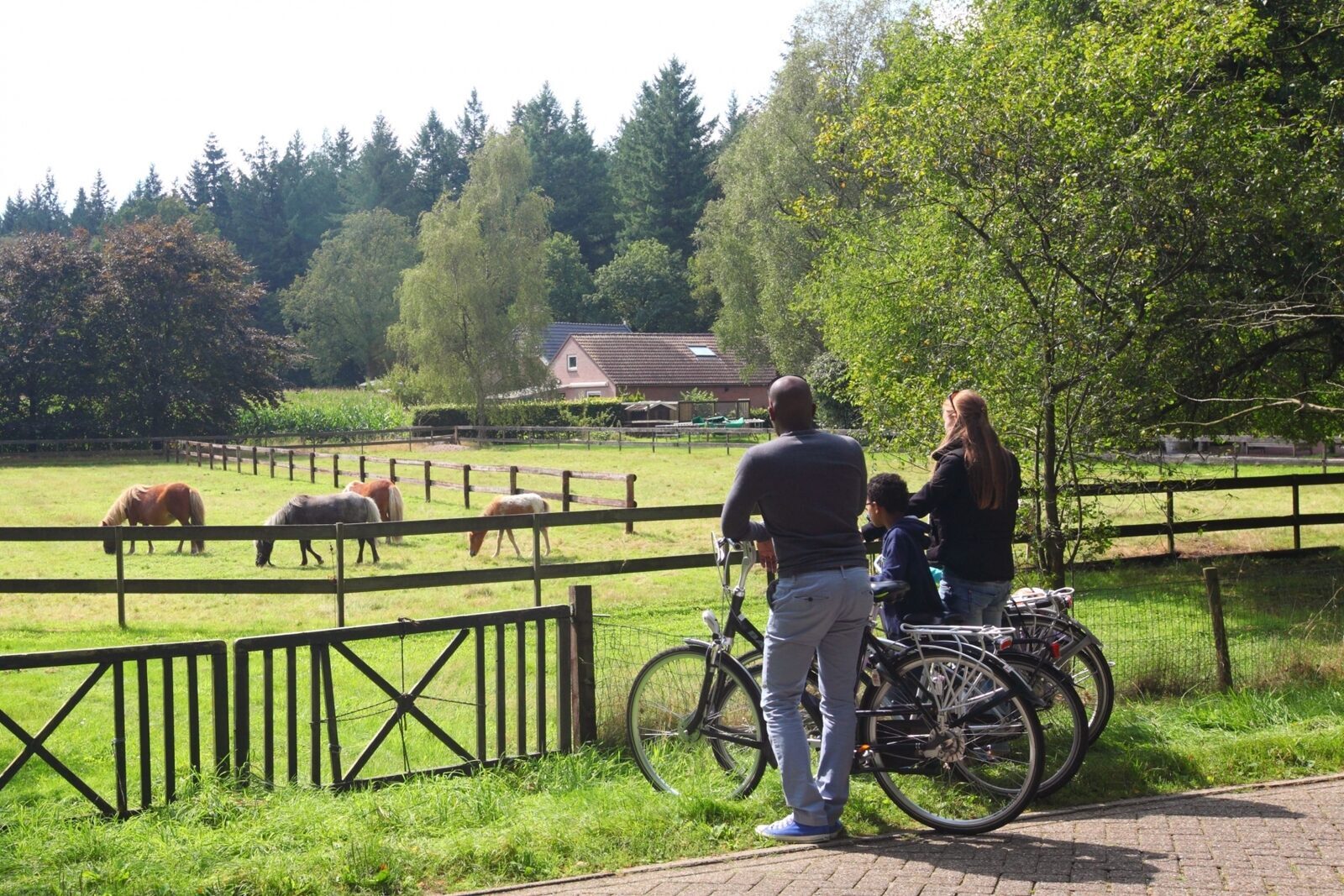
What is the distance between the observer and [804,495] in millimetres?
4730

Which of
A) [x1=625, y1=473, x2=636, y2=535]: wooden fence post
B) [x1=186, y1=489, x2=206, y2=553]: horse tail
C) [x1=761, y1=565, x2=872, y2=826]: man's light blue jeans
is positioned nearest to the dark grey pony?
[x1=186, y1=489, x2=206, y2=553]: horse tail

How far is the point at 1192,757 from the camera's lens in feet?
19.1

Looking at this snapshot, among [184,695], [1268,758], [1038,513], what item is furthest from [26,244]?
[1268,758]

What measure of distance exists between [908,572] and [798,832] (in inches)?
53.1

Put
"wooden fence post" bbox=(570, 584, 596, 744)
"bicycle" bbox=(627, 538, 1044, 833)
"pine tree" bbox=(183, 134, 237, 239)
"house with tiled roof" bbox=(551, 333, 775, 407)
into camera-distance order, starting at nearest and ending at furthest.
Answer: "bicycle" bbox=(627, 538, 1044, 833) → "wooden fence post" bbox=(570, 584, 596, 744) → "house with tiled roof" bbox=(551, 333, 775, 407) → "pine tree" bbox=(183, 134, 237, 239)

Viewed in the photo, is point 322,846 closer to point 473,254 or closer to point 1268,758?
point 1268,758

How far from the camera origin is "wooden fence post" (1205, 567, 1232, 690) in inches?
293

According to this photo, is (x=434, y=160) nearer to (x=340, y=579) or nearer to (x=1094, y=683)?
(x=340, y=579)

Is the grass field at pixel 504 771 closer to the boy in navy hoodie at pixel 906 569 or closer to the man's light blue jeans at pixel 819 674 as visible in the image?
the man's light blue jeans at pixel 819 674

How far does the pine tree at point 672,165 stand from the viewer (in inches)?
3354

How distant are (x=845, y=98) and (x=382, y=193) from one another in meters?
72.8

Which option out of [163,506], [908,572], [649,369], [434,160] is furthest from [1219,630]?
[434,160]

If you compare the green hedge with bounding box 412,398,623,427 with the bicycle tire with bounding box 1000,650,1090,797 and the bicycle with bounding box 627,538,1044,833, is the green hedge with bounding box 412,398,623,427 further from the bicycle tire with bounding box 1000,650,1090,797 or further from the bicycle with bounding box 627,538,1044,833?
the bicycle tire with bounding box 1000,650,1090,797

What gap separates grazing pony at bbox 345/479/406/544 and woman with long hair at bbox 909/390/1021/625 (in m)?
14.4
